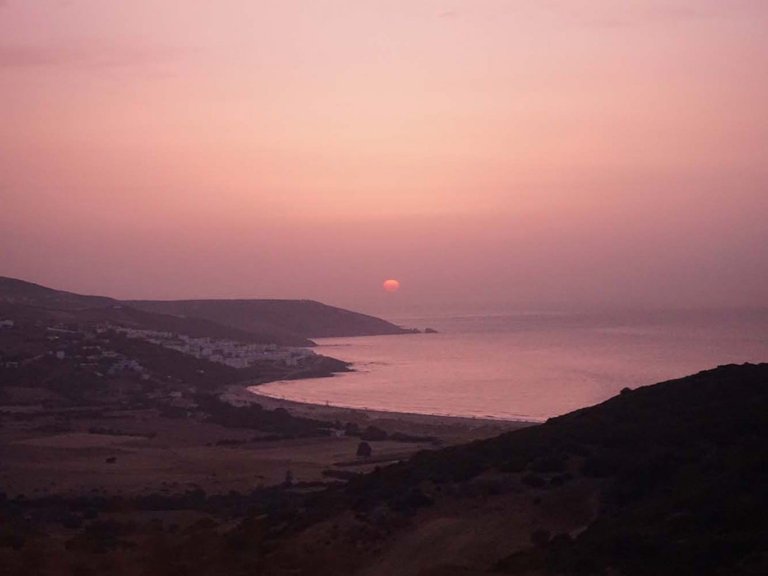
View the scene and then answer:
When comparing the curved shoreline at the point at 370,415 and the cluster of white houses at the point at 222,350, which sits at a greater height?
the cluster of white houses at the point at 222,350

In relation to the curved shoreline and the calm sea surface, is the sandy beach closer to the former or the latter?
the curved shoreline

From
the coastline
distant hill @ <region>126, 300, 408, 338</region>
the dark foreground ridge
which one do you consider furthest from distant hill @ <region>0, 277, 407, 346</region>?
the dark foreground ridge

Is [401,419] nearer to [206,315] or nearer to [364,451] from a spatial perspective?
[364,451]

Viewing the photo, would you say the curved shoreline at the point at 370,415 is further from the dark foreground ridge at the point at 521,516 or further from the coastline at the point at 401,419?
the dark foreground ridge at the point at 521,516

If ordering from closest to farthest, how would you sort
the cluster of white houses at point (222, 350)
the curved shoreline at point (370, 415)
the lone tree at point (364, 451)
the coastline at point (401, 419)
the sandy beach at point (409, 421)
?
the lone tree at point (364, 451)
the sandy beach at point (409, 421)
the coastline at point (401, 419)
the curved shoreline at point (370, 415)
the cluster of white houses at point (222, 350)

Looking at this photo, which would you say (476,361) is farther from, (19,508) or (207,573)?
(207,573)

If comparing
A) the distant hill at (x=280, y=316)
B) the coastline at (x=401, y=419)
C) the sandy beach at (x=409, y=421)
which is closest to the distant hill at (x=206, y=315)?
the distant hill at (x=280, y=316)

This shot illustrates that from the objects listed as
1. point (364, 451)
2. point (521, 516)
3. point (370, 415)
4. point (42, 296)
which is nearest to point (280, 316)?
point (42, 296)
